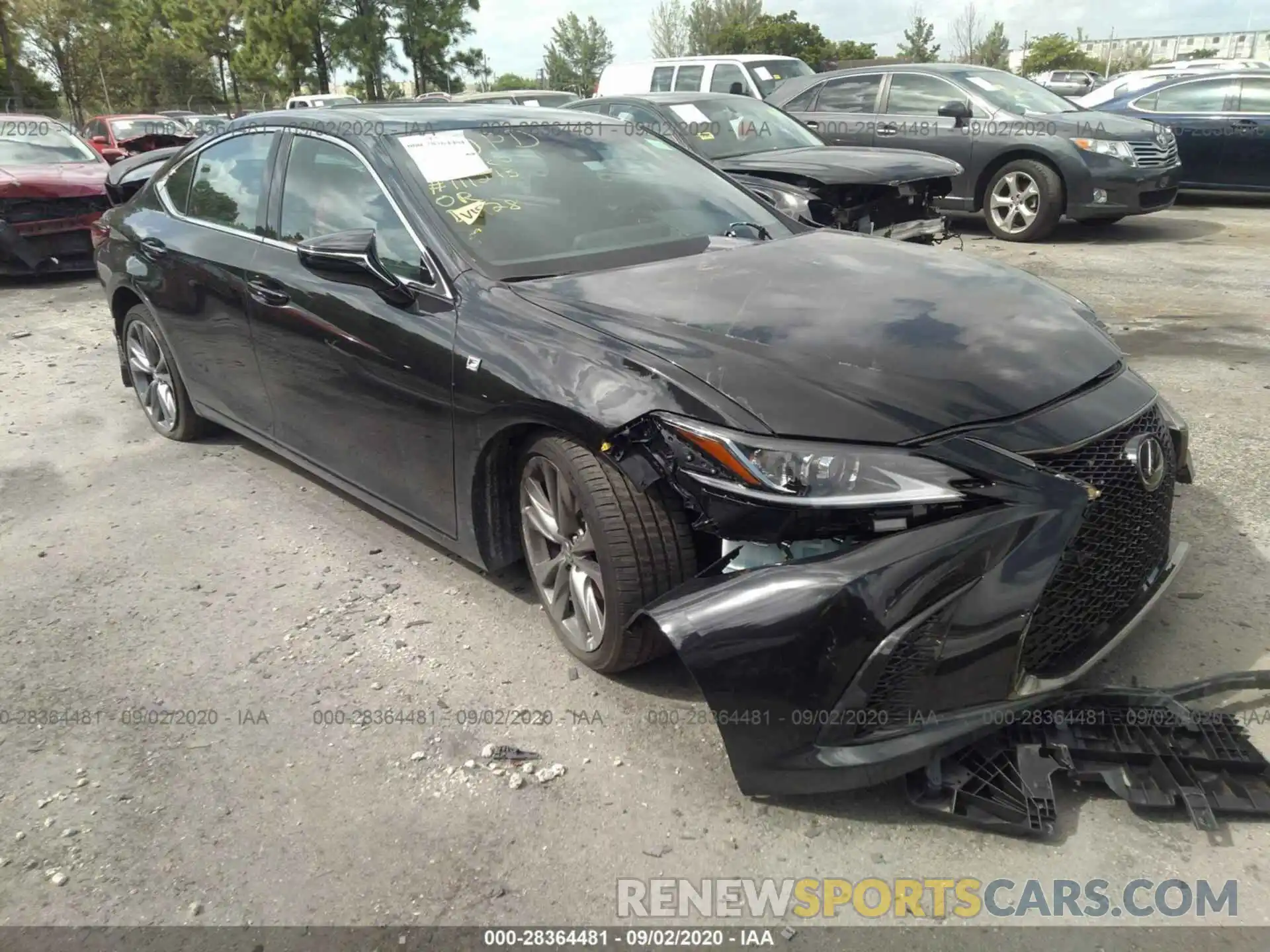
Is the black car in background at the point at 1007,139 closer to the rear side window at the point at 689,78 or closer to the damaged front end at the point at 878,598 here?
the rear side window at the point at 689,78

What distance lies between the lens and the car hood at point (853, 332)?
2.44 m

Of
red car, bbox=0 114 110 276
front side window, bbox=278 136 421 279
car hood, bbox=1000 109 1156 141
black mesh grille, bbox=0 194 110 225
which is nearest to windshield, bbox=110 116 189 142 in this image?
red car, bbox=0 114 110 276

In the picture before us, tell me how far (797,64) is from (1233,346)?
1057cm

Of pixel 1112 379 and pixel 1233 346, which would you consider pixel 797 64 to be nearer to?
pixel 1233 346

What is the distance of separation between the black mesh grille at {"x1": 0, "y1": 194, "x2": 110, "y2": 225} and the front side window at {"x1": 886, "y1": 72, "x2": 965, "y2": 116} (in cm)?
817

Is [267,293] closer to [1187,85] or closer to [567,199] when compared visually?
[567,199]

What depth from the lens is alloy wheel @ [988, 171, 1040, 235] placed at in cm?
991

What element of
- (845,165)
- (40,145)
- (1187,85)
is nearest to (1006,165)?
(845,165)

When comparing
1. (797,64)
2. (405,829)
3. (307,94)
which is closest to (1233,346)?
(405,829)

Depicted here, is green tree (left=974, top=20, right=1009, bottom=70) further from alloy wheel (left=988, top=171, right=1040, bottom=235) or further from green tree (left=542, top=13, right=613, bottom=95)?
alloy wheel (left=988, top=171, right=1040, bottom=235)

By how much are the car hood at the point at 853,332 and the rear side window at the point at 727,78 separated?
1090 cm

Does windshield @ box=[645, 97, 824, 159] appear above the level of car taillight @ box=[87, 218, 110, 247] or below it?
above

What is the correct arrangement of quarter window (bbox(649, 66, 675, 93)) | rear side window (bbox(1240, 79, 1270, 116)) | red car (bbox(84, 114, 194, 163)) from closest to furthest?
rear side window (bbox(1240, 79, 1270, 116)) < quarter window (bbox(649, 66, 675, 93)) < red car (bbox(84, 114, 194, 163))

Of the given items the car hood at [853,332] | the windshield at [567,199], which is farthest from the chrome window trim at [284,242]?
the car hood at [853,332]
